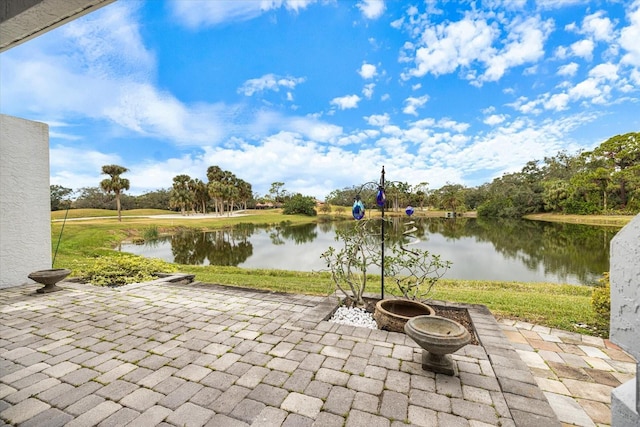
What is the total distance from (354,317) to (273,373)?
4.92ft

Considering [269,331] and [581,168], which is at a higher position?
[581,168]

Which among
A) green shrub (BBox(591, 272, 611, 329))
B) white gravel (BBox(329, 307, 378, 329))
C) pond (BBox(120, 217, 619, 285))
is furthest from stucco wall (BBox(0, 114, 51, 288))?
green shrub (BBox(591, 272, 611, 329))

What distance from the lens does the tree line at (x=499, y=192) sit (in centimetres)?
2205

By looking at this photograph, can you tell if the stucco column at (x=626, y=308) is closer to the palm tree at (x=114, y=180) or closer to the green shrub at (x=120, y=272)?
the green shrub at (x=120, y=272)

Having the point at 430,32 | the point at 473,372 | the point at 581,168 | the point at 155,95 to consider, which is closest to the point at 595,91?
the point at 430,32

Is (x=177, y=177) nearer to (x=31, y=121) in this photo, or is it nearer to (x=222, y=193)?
(x=222, y=193)

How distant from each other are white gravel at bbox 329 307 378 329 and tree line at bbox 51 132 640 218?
1671 mm

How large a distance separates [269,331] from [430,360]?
1.69 metres

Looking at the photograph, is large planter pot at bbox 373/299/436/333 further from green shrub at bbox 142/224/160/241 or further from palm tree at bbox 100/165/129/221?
palm tree at bbox 100/165/129/221

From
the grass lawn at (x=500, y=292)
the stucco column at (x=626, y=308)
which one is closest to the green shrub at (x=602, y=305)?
the grass lawn at (x=500, y=292)

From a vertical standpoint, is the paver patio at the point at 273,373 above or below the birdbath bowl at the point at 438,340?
below

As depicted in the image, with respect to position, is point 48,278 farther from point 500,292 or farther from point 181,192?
point 181,192

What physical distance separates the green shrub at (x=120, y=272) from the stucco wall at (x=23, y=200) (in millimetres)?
733

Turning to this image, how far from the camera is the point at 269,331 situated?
3.02 m
